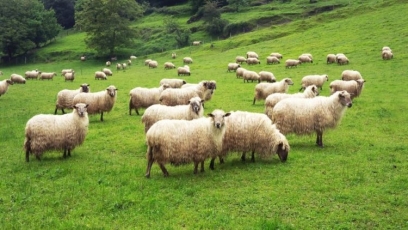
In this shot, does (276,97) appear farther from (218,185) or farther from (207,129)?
(218,185)

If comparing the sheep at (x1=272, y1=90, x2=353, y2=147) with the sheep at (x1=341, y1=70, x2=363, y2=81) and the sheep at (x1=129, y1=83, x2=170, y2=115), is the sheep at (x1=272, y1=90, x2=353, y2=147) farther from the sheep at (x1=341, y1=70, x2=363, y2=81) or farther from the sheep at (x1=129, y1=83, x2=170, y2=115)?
the sheep at (x1=341, y1=70, x2=363, y2=81)

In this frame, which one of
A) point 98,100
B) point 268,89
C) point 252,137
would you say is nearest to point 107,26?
point 98,100

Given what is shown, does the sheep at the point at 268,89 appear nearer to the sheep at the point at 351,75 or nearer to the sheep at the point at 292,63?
the sheep at the point at 351,75

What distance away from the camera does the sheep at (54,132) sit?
1252cm

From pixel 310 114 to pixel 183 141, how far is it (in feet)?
18.5

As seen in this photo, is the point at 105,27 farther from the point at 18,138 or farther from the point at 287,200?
the point at 287,200

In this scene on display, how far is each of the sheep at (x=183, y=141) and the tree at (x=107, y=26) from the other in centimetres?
6170

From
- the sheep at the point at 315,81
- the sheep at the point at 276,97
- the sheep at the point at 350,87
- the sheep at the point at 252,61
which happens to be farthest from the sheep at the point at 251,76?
the sheep at the point at 276,97

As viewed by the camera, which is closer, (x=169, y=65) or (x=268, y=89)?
(x=268, y=89)

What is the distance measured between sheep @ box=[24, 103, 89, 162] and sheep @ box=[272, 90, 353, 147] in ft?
24.2

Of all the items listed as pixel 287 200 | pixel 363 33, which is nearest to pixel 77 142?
pixel 287 200

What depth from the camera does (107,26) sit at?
69250 millimetres

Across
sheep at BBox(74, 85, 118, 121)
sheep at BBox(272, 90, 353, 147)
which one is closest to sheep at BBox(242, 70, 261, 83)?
sheep at BBox(74, 85, 118, 121)

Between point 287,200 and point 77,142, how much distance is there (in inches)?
313
